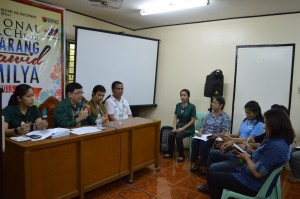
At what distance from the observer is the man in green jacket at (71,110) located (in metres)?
2.70

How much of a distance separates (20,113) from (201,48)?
3.34m

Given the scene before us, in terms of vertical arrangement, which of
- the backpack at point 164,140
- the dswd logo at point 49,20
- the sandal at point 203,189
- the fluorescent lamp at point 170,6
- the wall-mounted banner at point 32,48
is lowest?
the sandal at point 203,189

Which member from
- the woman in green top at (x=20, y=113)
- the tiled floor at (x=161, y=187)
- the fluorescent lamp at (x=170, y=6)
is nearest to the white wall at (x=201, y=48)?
the fluorescent lamp at (x=170, y=6)

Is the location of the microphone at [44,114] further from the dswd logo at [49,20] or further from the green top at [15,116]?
the dswd logo at [49,20]

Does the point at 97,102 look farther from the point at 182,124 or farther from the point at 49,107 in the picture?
the point at 182,124

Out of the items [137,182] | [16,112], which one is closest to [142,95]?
[137,182]

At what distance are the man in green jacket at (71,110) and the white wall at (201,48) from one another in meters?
1.72

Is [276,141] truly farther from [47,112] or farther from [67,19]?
[67,19]

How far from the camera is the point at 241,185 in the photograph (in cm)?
198

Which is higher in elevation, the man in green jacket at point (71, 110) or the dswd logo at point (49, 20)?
the dswd logo at point (49, 20)

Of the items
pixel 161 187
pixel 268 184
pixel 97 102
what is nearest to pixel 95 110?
pixel 97 102

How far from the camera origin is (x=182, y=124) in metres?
4.22

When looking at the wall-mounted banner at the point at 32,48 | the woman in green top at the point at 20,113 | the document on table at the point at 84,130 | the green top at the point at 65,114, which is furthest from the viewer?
the wall-mounted banner at the point at 32,48

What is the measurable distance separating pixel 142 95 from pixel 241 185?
322 cm
